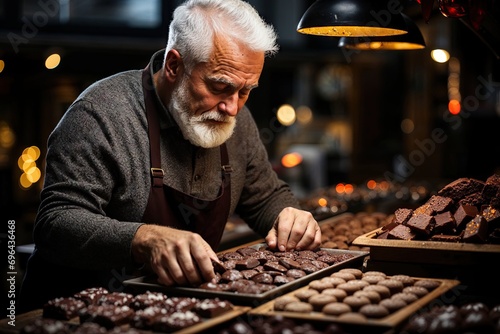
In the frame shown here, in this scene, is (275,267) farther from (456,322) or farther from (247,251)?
(456,322)

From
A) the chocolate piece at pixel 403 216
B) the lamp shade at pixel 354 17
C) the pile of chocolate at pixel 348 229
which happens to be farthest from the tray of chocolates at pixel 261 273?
the lamp shade at pixel 354 17

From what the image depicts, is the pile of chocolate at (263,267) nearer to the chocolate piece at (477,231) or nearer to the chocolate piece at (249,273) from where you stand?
the chocolate piece at (249,273)

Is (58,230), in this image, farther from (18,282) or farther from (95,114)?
(18,282)

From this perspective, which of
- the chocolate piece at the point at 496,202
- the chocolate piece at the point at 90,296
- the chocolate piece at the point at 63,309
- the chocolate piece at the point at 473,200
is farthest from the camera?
the chocolate piece at the point at 473,200

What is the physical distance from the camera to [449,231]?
271 centimetres

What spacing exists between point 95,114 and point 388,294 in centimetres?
143

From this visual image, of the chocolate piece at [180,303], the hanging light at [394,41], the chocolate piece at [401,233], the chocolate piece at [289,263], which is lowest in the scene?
the chocolate piece at [180,303]

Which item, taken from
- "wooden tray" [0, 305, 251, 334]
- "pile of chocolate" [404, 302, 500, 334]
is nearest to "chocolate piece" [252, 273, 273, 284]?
"wooden tray" [0, 305, 251, 334]

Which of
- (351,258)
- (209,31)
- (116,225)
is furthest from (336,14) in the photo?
(116,225)

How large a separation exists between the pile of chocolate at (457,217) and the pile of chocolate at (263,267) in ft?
0.93

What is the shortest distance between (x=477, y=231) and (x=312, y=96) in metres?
10.3

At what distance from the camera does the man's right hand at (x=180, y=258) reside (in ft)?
7.68

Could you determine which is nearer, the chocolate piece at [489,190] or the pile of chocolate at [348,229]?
the chocolate piece at [489,190]

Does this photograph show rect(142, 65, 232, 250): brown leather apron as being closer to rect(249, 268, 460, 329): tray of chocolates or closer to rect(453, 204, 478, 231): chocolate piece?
rect(249, 268, 460, 329): tray of chocolates
